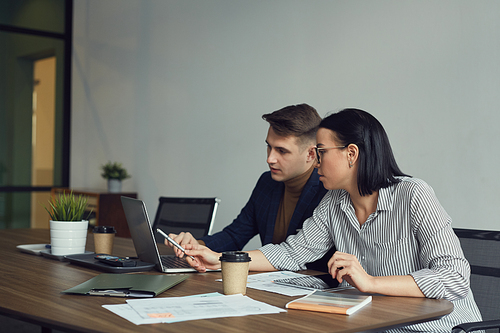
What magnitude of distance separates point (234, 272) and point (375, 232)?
57cm

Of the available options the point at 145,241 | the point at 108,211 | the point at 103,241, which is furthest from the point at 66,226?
the point at 108,211

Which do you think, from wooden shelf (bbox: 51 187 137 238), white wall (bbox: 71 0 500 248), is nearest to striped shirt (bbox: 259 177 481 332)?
white wall (bbox: 71 0 500 248)

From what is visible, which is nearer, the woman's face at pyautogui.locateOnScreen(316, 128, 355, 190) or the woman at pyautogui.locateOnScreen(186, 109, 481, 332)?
the woman at pyautogui.locateOnScreen(186, 109, 481, 332)

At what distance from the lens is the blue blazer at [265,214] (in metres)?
2.07

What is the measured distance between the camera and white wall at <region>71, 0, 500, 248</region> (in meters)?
2.66

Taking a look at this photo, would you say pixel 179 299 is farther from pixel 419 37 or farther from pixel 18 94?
pixel 18 94

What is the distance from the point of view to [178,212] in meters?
2.75

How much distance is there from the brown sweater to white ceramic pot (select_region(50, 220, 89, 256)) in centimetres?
81

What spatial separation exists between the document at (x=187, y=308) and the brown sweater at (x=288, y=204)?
93 centimetres

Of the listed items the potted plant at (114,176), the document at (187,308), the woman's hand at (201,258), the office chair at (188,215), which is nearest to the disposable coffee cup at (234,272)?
the document at (187,308)

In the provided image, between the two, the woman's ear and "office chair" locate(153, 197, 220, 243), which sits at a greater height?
the woman's ear

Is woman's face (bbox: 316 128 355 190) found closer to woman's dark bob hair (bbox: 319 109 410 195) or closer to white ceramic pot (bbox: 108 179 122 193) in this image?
woman's dark bob hair (bbox: 319 109 410 195)

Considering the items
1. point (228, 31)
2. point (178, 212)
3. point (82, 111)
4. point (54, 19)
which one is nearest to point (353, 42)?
point (228, 31)

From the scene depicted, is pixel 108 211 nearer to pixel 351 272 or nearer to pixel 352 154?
pixel 352 154
